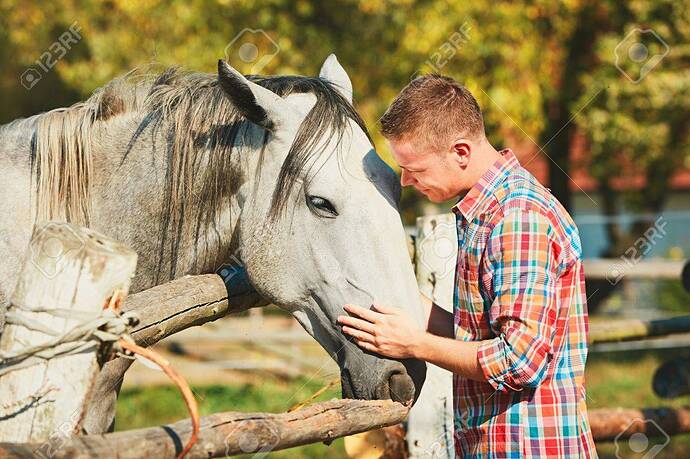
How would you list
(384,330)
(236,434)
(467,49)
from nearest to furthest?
1. (236,434)
2. (384,330)
3. (467,49)

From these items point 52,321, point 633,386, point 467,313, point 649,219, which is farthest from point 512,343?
point 649,219

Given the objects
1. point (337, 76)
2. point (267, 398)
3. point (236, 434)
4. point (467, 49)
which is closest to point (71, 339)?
point (236, 434)

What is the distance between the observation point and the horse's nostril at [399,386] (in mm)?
2451

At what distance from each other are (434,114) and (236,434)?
0.96 meters

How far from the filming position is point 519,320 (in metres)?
2.02

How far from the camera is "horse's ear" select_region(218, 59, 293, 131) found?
8.61 ft

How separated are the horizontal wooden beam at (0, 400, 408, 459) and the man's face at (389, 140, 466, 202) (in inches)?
25.3

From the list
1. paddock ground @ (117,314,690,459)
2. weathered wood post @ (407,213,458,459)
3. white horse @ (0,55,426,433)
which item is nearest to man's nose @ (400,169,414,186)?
Answer: white horse @ (0,55,426,433)

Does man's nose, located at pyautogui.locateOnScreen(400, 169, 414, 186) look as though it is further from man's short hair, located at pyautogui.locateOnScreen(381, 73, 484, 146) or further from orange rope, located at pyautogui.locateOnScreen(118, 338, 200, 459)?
orange rope, located at pyautogui.locateOnScreen(118, 338, 200, 459)

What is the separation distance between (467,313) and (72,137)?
1541 mm

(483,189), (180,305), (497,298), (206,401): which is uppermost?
(206,401)

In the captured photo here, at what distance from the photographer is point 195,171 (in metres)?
2.83

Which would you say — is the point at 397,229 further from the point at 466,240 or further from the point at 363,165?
the point at 466,240

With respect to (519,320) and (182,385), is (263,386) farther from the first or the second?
(182,385)
